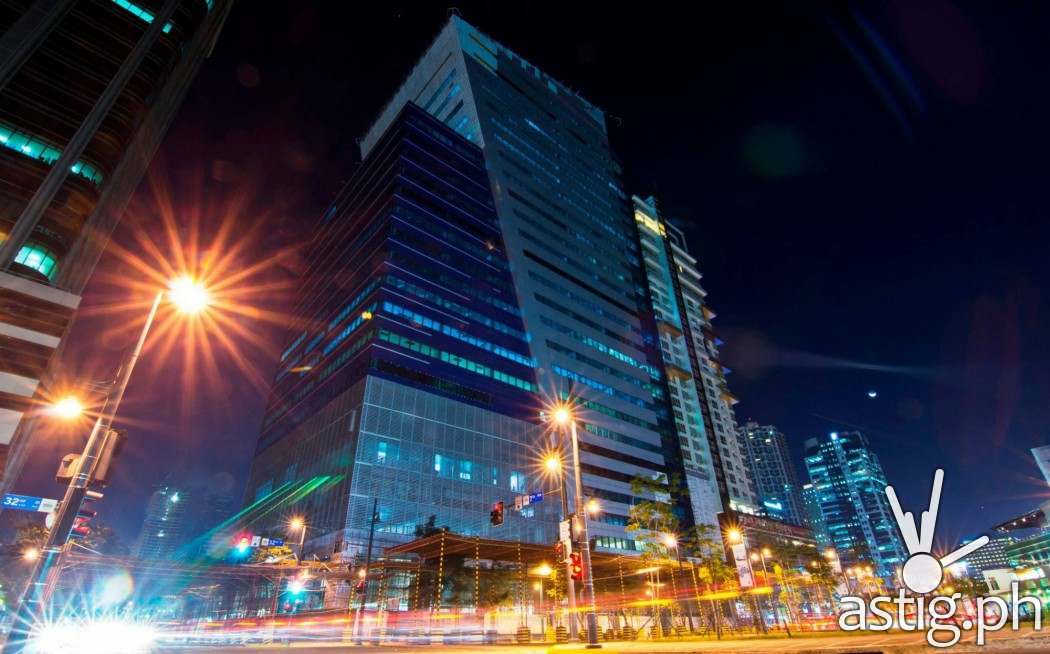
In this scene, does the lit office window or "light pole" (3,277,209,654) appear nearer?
"light pole" (3,277,209,654)

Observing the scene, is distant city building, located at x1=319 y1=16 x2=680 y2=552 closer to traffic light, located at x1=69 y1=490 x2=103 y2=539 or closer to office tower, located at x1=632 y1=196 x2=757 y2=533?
office tower, located at x1=632 y1=196 x2=757 y2=533

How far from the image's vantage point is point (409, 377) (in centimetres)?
6075

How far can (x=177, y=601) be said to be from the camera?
81.5 m

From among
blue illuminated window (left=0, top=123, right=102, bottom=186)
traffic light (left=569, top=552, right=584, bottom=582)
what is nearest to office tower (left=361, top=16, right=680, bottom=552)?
blue illuminated window (left=0, top=123, right=102, bottom=186)

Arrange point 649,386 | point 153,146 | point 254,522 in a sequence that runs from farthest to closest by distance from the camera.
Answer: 1. point 649,386
2. point 254,522
3. point 153,146

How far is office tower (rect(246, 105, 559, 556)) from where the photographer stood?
5441cm

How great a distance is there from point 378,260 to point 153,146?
96.8ft

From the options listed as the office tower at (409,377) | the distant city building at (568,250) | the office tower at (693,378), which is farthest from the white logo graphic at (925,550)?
the office tower at (693,378)

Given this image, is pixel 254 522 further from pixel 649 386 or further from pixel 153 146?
pixel 649 386

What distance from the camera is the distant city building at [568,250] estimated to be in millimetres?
78812

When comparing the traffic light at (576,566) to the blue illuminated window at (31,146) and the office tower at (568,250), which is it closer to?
the blue illuminated window at (31,146)

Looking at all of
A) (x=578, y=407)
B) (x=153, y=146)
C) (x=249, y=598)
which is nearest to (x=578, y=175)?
(x=578, y=407)

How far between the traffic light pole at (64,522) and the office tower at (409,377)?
41372 mm

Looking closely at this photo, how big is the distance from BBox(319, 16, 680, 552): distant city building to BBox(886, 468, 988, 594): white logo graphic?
59.5 meters
